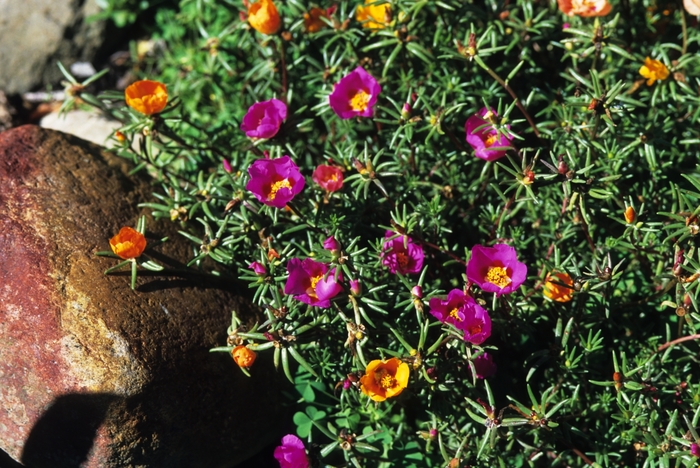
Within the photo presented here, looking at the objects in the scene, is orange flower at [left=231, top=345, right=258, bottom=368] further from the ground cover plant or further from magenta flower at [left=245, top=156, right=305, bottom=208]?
magenta flower at [left=245, top=156, right=305, bottom=208]

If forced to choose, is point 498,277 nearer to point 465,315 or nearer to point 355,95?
point 465,315

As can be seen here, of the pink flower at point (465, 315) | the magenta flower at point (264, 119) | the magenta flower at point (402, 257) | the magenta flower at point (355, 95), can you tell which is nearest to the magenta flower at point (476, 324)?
Result: the pink flower at point (465, 315)

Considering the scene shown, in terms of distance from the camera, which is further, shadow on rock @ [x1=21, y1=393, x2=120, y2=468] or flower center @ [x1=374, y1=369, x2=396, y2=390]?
shadow on rock @ [x1=21, y1=393, x2=120, y2=468]

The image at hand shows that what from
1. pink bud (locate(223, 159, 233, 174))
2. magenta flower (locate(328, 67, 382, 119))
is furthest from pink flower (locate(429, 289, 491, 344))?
pink bud (locate(223, 159, 233, 174))

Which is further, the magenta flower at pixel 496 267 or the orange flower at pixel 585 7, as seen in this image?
the orange flower at pixel 585 7

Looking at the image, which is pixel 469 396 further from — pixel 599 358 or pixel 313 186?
pixel 313 186

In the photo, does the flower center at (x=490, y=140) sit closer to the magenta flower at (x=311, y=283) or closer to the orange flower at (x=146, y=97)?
the magenta flower at (x=311, y=283)
